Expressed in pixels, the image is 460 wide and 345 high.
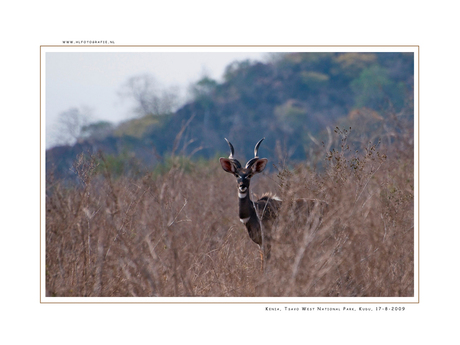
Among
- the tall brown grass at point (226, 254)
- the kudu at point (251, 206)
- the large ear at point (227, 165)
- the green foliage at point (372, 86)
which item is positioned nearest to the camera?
the tall brown grass at point (226, 254)

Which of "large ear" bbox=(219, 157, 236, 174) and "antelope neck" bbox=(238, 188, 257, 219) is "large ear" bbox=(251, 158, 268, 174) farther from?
"antelope neck" bbox=(238, 188, 257, 219)

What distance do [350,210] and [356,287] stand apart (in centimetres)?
108

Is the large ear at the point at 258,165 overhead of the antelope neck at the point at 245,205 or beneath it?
overhead

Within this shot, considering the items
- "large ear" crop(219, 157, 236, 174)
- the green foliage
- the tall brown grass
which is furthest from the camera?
the green foliage

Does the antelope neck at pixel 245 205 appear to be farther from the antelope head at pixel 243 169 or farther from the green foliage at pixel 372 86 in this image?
the green foliage at pixel 372 86

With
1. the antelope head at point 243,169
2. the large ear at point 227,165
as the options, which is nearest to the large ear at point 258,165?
the antelope head at point 243,169

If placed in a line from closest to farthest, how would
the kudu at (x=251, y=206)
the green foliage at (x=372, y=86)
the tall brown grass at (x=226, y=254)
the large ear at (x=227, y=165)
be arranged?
the tall brown grass at (x=226, y=254), the kudu at (x=251, y=206), the large ear at (x=227, y=165), the green foliage at (x=372, y=86)

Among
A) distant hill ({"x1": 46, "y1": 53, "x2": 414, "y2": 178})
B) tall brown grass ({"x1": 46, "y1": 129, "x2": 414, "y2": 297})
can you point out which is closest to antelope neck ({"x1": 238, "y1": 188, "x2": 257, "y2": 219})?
tall brown grass ({"x1": 46, "y1": 129, "x2": 414, "y2": 297})

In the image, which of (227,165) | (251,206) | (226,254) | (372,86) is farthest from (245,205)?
(372,86)

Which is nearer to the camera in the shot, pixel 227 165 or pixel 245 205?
pixel 245 205

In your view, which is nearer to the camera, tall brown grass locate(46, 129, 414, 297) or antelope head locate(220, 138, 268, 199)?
tall brown grass locate(46, 129, 414, 297)

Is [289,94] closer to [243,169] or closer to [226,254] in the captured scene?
[243,169]

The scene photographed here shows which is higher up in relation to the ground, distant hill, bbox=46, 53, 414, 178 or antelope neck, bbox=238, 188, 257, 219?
distant hill, bbox=46, 53, 414, 178

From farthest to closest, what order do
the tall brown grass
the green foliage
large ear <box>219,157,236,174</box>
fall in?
the green foliage, large ear <box>219,157,236,174</box>, the tall brown grass
